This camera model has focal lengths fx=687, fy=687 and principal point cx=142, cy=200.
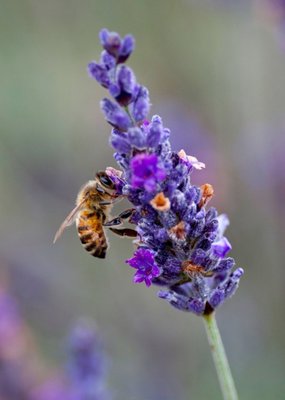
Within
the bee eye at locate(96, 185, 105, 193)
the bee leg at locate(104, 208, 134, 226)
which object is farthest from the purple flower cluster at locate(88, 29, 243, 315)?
the bee eye at locate(96, 185, 105, 193)

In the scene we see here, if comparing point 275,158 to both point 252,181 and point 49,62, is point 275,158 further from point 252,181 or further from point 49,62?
point 49,62

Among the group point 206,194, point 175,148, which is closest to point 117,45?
point 206,194

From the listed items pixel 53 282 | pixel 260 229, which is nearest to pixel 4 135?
pixel 53 282

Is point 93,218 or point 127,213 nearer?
point 127,213

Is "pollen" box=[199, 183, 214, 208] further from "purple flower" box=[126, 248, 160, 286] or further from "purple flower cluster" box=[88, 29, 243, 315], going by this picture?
"purple flower" box=[126, 248, 160, 286]

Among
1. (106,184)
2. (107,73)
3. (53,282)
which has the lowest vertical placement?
(53,282)

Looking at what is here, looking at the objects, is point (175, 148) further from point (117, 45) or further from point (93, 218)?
point (117, 45)

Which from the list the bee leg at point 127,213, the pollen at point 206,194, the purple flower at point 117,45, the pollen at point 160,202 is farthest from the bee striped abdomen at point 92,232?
the purple flower at point 117,45
